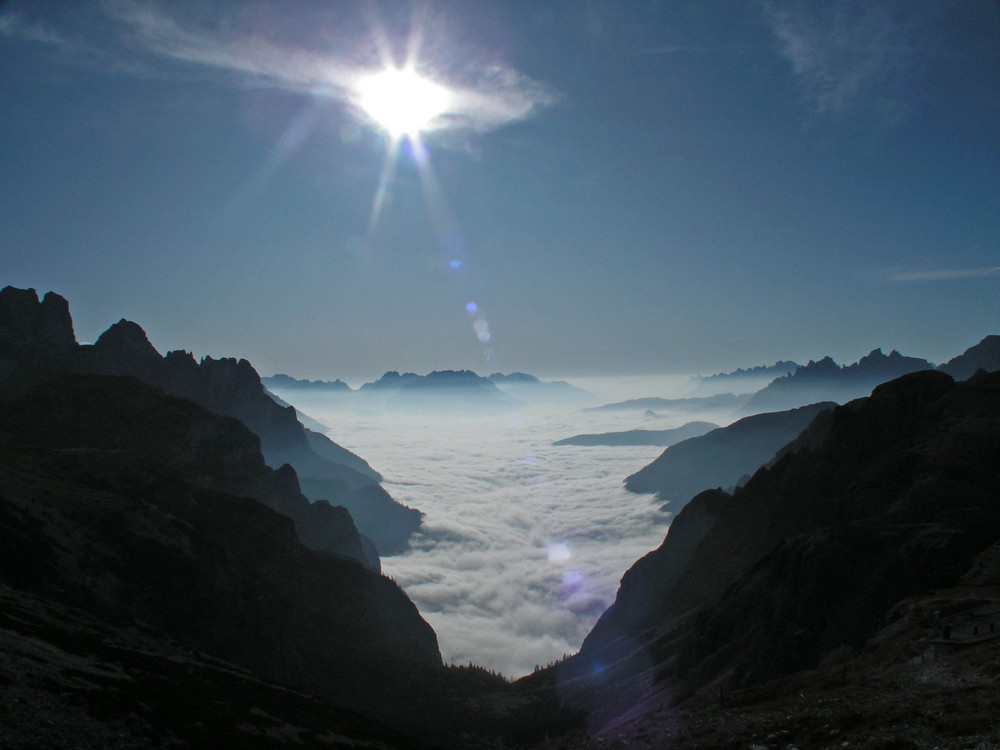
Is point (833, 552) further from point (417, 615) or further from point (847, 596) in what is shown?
point (417, 615)

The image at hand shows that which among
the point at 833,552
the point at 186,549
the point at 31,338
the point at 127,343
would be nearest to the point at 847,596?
the point at 833,552

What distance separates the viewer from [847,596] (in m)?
41.3

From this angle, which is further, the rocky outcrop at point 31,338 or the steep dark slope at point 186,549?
the rocky outcrop at point 31,338

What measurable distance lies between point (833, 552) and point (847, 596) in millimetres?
3815

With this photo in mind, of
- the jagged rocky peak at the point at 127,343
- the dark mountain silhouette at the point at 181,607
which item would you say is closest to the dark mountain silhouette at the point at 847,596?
the dark mountain silhouette at the point at 181,607

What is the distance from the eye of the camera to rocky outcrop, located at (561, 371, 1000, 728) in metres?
39.2

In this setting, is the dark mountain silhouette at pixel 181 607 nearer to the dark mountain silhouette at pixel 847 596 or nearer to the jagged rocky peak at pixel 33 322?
the dark mountain silhouette at pixel 847 596

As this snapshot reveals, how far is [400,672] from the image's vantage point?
76250 millimetres

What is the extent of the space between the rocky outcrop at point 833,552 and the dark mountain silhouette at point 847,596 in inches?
7.0

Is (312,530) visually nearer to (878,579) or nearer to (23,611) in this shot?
(23,611)

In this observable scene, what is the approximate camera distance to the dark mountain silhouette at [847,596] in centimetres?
2673

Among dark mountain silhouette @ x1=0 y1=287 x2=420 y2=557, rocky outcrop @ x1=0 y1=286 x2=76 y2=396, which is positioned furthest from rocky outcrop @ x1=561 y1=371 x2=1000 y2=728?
rocky outcrop @ x1=0 y1=286 x2=76 y2=396

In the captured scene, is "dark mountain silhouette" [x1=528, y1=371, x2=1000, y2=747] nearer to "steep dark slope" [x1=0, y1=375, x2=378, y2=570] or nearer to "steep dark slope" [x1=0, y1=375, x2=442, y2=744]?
"steep dark slope" [x1=0, y1=375, x2=442, y2=744]

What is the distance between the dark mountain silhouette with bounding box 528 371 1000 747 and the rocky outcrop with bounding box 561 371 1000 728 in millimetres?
177
